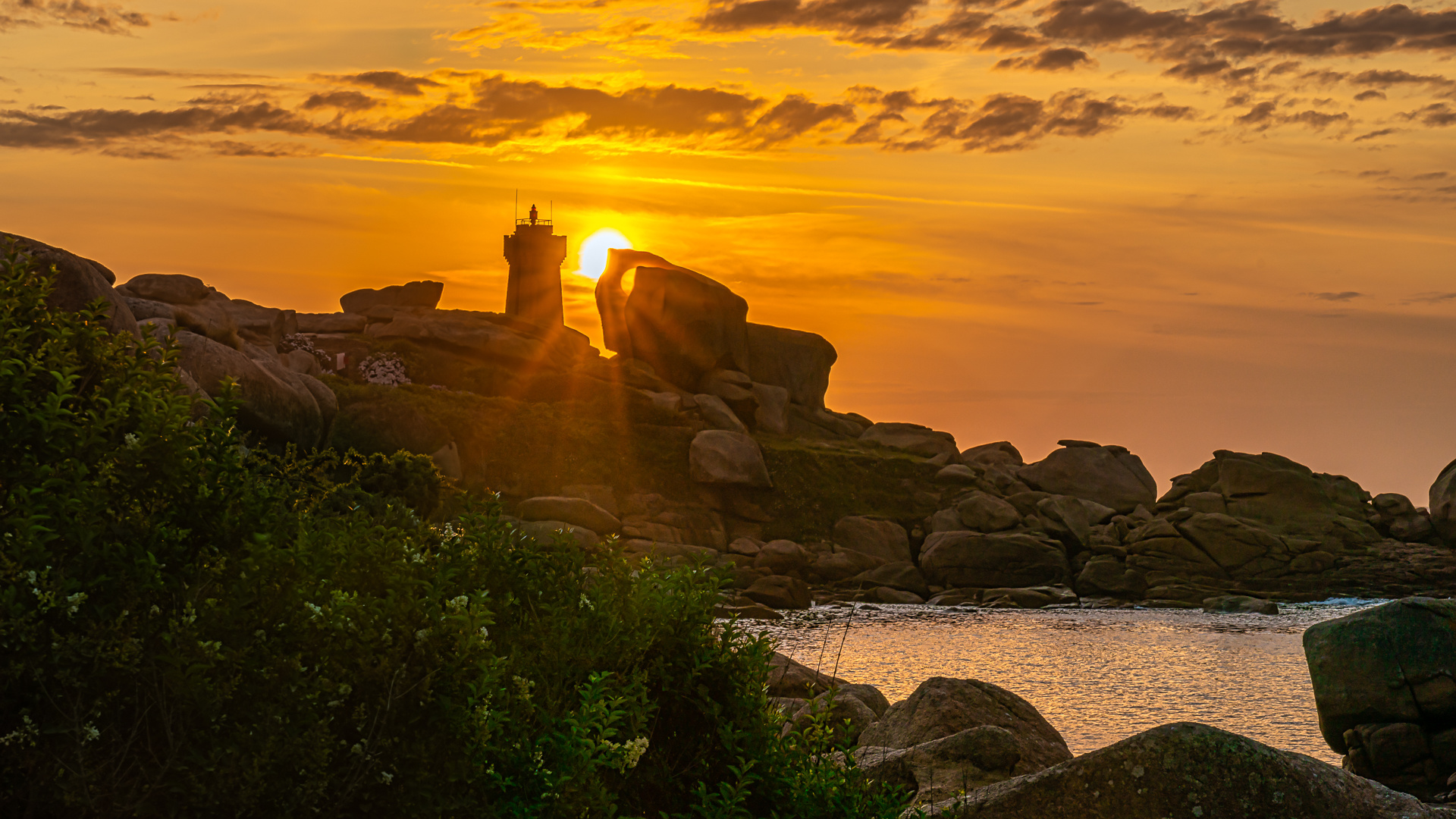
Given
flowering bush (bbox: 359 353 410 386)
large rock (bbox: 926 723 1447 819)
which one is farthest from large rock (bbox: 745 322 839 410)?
large rock (bbox: 926 723 1447 819)

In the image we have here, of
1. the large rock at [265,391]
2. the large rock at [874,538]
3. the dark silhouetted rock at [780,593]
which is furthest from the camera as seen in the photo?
the large rock at [874,538]

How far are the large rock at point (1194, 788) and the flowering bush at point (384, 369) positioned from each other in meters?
78.4

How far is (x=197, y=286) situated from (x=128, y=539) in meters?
64.2

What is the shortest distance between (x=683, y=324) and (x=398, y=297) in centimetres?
2821

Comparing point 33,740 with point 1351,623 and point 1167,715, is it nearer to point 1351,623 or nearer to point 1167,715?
point 1351,623

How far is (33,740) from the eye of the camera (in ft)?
15.3

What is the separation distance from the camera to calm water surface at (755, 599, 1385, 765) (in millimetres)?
→ 28450

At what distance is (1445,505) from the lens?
67.9 m

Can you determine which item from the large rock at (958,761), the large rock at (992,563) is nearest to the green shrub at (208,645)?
the large rock at (958,761)

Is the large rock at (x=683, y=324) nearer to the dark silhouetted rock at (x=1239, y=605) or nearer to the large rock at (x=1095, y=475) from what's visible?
the large rock at (x=1095, y=475)

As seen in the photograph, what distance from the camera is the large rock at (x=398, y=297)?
Result: 103625 mm

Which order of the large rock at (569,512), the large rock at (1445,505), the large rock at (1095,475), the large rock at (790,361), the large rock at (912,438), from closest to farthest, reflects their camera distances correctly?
the large rock at (569,512), the large rock at (1445,505), the large rock at (1095,475), the large rock at (912,438), the large rock at (790,361)

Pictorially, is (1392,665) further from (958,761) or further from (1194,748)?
(1194,748)

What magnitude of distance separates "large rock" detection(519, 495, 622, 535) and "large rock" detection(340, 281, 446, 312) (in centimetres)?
5348
